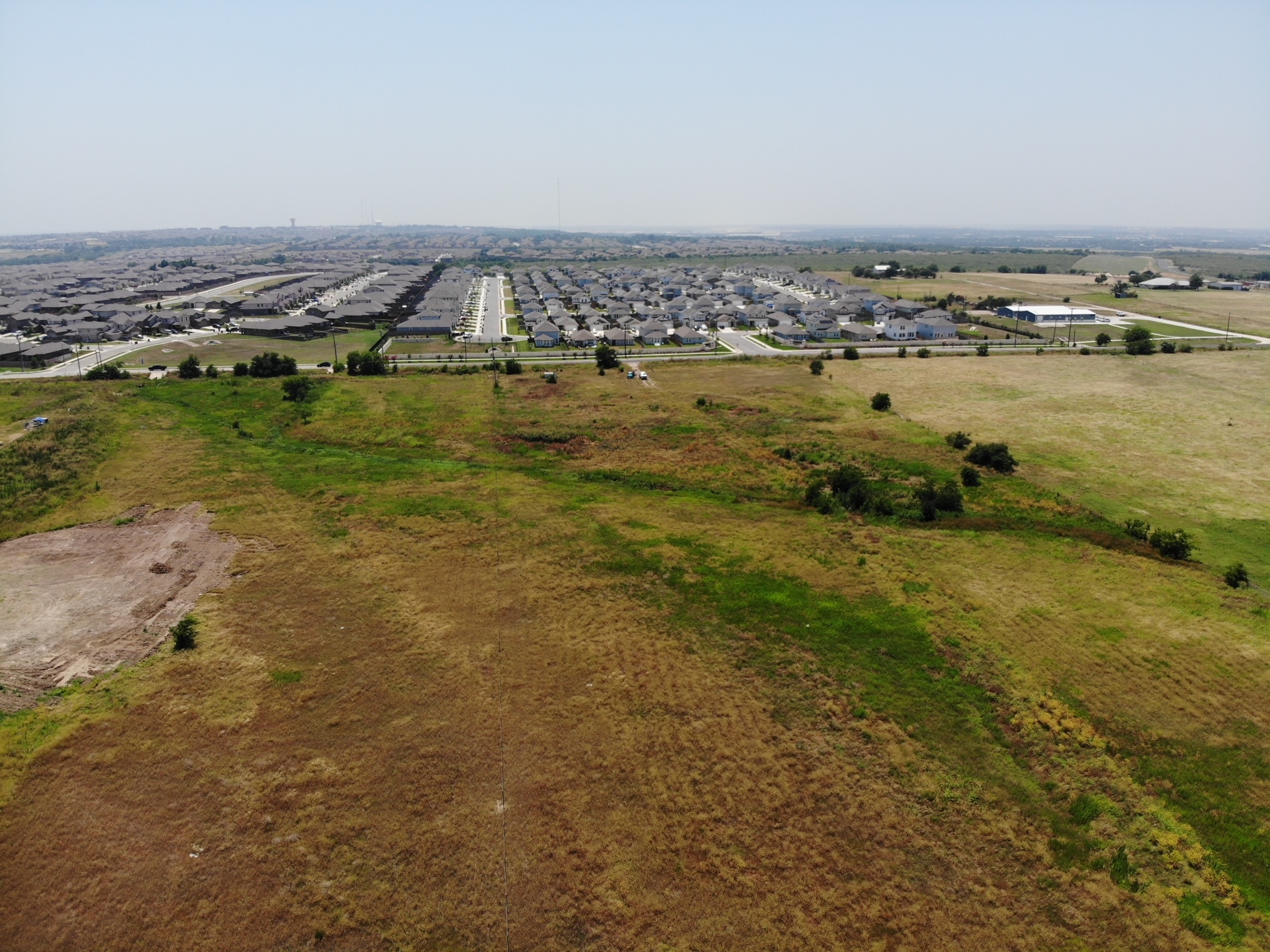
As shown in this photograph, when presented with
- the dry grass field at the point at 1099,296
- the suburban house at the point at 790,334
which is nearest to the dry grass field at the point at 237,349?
the suburban house at the point at 790,334

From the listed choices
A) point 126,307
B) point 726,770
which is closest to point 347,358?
point 126,307

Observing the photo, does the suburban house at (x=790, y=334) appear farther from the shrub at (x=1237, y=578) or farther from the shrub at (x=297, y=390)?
the shrub at (x=1237, y=578)

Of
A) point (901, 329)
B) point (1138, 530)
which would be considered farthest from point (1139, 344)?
point (1138, 530)

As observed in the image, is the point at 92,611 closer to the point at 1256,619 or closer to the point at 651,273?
the point at 1256,619

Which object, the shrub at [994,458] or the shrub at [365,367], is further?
the shrub at [365,367]

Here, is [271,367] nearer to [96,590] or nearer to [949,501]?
[96,590]

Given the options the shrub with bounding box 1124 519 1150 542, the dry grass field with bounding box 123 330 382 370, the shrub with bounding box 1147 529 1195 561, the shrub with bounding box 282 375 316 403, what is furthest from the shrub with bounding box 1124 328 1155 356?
the dry grass field with bounding box 123 330 382 370
